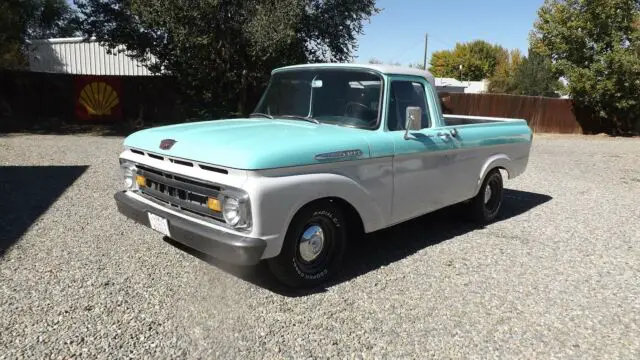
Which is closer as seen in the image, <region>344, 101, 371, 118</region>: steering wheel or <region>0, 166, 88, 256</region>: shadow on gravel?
<region>344, 101, 371, 118</region>: steering wheel

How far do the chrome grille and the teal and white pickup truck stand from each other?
0.01 meters

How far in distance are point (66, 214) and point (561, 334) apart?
5426 millimetres

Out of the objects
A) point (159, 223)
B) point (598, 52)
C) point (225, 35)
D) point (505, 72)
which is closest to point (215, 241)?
point (159, 223)

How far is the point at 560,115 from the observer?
2370cm

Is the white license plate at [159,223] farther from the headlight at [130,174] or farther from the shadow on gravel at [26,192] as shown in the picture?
the shadow on gravel at [26,192]

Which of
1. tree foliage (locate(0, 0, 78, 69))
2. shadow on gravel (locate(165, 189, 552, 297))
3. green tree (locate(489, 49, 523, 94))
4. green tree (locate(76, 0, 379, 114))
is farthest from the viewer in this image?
green tree (locate(489, 49, 523, 94))

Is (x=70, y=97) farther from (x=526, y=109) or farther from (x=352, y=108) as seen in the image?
(x=526, y=109)

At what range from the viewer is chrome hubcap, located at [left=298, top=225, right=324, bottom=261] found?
12.5 ft

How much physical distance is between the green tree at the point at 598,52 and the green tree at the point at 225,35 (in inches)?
450

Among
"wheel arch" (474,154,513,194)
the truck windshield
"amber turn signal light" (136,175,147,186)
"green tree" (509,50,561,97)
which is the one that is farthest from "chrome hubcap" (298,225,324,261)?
"green tree" (509,50,561,97)

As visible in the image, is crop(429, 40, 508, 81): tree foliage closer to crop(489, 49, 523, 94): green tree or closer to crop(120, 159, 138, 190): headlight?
crop(489, 49, 523, 94): green tree

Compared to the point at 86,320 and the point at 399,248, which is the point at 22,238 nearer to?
the point at 86,320

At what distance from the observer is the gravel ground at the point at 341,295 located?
3135 millimetres

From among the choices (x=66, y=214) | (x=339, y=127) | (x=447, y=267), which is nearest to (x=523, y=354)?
(x=447, y=267)
